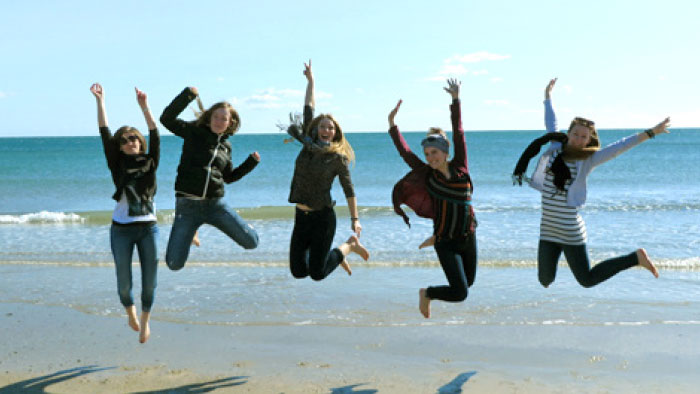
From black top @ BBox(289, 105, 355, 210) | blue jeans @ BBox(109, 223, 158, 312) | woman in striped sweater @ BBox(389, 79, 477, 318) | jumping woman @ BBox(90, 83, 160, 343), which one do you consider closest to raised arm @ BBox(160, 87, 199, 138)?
jumping woman @ BBox(90, 83, 160, 343)

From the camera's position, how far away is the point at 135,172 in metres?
6.66

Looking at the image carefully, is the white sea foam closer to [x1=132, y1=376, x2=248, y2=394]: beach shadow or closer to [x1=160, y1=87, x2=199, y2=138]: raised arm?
[x1=132, y1=376, x2=248, y2=394]: beach shadow

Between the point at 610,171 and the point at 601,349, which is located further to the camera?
the point at 610,171

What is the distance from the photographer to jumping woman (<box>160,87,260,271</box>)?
6.90 metres

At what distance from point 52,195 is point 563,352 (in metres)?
31.9

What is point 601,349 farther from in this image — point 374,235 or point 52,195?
point 52,195

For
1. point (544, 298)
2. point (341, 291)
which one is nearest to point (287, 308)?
point (341, 291)

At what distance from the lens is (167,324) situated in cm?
925

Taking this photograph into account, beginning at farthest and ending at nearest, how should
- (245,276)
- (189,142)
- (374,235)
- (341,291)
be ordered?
(374,235) → (245,276) → (341,291) → (189,142)

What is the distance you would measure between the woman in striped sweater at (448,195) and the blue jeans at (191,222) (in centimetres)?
166

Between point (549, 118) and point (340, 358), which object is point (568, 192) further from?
point (340, 358)

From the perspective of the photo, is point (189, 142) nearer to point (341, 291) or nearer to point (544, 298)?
point (341, 291)

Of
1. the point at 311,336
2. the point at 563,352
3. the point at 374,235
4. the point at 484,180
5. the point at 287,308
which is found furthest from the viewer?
the point at 484,180

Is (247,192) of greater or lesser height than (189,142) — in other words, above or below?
below
